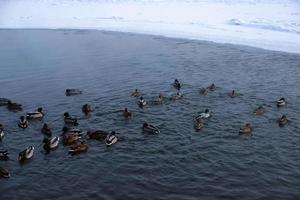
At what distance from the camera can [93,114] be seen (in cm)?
1708

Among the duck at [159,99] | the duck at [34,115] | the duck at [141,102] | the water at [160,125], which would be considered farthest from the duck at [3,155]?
the duck at [159,99]

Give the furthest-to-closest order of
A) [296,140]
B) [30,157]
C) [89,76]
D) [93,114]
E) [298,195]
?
[89,76], [93,114], [296,140], [30,157], [298,195]

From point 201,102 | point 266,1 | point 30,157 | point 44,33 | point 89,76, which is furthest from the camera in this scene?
point 266,1

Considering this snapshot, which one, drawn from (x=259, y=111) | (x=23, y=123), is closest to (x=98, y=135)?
(x=23, y=123)

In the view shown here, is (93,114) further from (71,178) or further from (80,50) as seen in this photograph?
(80,50)

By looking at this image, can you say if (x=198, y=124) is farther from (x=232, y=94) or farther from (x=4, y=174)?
(x=4, y=174)

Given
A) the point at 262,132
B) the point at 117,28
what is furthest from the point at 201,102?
the point at 117,28

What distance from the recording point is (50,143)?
14.0 m

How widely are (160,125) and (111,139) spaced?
88.2 inches

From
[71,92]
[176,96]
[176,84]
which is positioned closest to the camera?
[176,96]

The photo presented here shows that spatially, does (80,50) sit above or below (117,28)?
below

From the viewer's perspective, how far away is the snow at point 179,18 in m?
33.3

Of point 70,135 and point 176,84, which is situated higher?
point 176,84

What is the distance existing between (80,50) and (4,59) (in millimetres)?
5103
